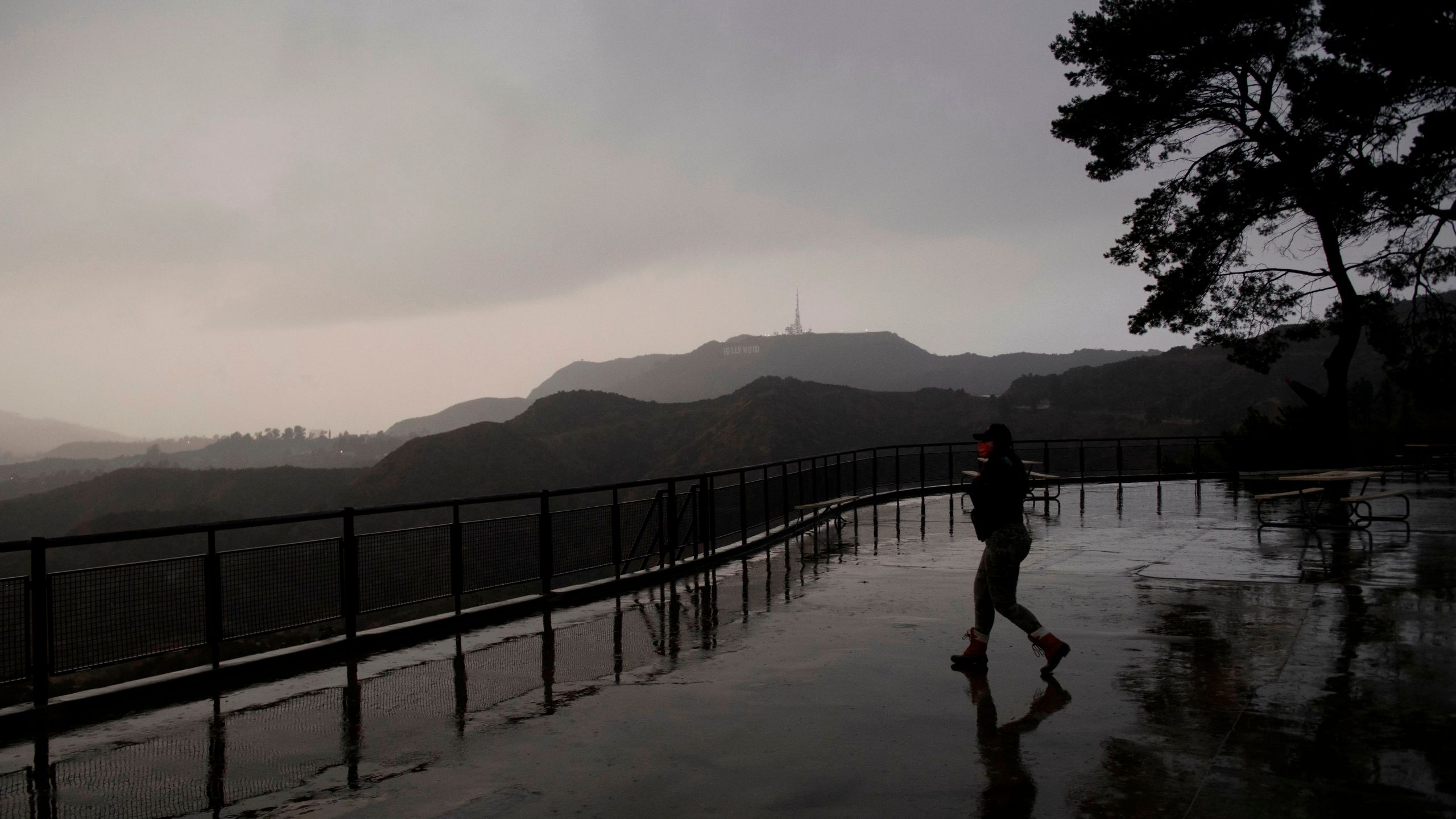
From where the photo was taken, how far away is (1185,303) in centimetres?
2653

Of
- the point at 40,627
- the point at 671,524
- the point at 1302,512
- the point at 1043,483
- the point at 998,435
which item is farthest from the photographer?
the point at 1043,483

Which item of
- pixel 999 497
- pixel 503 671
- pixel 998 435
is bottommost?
pixel 503 671

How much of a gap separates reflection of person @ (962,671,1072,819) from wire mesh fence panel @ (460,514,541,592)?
5.54 metres

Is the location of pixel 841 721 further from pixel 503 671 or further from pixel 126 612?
pixel 126 612

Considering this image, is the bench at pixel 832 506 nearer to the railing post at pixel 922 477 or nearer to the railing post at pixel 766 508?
the railing post at pixel 766 508

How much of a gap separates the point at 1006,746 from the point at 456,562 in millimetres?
6407

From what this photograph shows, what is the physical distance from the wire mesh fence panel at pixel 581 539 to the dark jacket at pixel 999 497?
530cm

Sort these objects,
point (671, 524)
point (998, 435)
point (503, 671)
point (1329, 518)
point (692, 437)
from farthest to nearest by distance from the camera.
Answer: point (692, 437), point (1329, 518), point (671, 524), point (503, 671), point (998, 435)

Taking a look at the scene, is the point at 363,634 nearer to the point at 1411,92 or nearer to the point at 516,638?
the point at 516,638

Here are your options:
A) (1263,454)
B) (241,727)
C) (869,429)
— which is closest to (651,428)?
(869,429)

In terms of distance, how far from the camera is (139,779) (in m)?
5.40

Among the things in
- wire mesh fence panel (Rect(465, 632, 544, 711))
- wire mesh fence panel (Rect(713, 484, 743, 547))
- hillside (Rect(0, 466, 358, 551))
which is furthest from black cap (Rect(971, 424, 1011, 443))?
hillside (Rect(0, 466, 358, 551))

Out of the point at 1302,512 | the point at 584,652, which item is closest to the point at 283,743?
the point at 584,652

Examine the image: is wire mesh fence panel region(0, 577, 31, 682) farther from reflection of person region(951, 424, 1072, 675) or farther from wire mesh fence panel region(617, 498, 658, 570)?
wire mesh fence panel region(617, 498, 658, 570)
